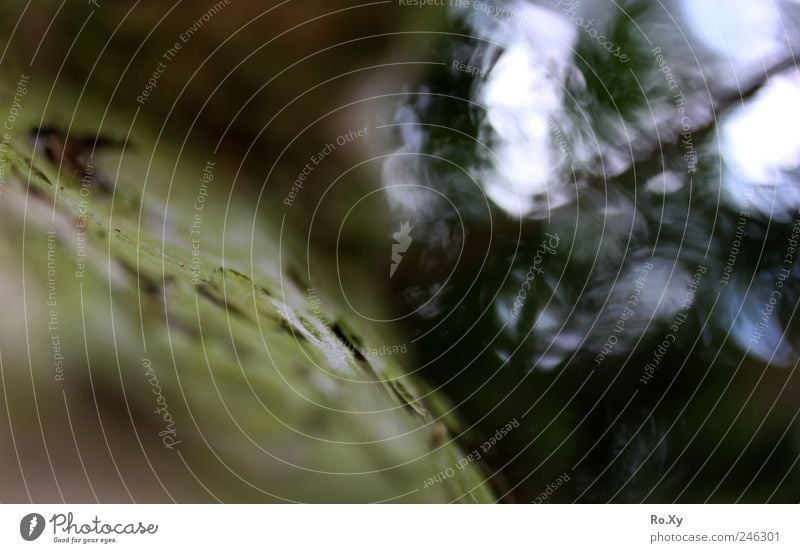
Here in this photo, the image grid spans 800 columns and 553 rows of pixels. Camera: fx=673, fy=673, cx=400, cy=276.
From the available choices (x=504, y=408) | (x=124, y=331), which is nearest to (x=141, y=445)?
(x=124, y=331)

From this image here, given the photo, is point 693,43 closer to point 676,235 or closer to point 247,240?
point 676,235
